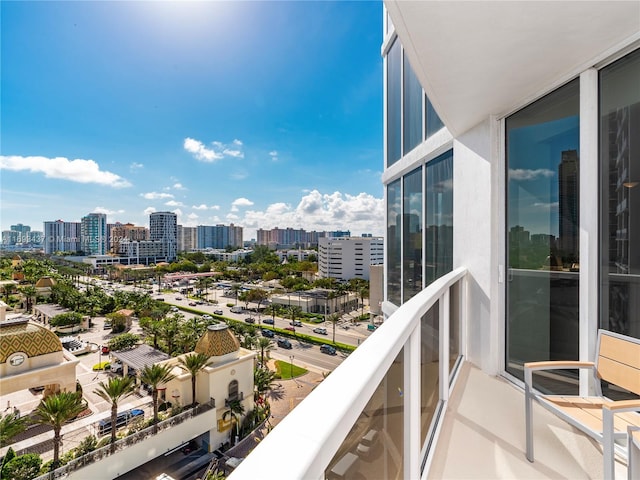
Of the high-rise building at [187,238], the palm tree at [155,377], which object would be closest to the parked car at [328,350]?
the palm tree at [155,377]

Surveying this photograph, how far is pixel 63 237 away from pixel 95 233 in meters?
13.0

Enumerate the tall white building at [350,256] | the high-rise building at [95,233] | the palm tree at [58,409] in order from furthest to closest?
the high-rise building at [95,233], the tall white building at [350,256], the palm tree at [58,409]

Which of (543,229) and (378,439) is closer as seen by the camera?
(378,439)

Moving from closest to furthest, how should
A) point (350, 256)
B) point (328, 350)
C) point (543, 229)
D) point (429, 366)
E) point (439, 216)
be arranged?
point (429, 366) → point (543, 229) → point (439, 216) → point (328, 350) → point (350, 256)

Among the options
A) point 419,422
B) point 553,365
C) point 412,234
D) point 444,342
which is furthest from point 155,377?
point 553,365

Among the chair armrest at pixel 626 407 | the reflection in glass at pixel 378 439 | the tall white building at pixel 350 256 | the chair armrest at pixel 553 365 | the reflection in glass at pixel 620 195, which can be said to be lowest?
the tall white building at pixel 350 256

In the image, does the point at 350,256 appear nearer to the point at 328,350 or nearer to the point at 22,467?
the point at 328,350

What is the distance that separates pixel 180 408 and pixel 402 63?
15257mm

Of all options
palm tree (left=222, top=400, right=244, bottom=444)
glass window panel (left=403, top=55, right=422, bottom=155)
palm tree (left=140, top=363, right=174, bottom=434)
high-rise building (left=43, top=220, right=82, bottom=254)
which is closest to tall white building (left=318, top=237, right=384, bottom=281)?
palm tree (left=222, top=400, right=244, bottom=444)

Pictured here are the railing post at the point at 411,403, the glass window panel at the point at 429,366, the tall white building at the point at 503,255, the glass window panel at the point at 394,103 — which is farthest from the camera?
the glass window panel at the point at 394,103

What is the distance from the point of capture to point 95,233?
92625 millimetres

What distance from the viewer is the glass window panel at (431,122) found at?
434cm

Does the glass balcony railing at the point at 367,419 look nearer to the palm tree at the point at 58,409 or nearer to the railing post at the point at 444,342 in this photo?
the railing post at the point at 444,342

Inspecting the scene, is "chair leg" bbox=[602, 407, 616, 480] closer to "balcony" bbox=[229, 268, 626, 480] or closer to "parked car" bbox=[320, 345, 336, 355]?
"balcony" bbox=[229, 268, 626, 480]
